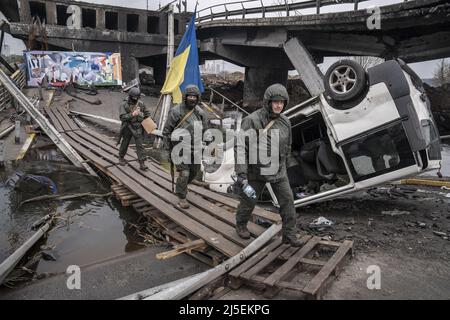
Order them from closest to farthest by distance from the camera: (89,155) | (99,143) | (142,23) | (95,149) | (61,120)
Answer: (89,155)
(95,149)
(99,143)
(61,120)
(142,23)

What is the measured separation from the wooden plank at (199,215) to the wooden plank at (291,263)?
2.10 feet

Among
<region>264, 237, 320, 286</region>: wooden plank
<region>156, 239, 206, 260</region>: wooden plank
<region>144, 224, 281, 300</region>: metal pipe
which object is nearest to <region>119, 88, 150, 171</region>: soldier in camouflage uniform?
<region>156, 239, 206, 260</region>: wooden plank

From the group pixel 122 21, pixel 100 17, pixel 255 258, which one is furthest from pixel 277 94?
pixel 122 21

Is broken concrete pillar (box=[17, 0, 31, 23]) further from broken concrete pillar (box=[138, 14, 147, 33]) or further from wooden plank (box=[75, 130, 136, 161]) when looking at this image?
wooden plank (box=[75, 130, 136, 161])

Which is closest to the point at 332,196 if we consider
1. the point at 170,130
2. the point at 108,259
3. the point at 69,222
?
the point at 170,130

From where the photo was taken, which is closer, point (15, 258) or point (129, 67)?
point (15, 258)

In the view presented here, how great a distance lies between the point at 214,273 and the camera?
401 cm

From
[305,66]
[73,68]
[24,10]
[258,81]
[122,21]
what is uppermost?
[122,21]

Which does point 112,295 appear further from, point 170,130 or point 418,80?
point 418,80

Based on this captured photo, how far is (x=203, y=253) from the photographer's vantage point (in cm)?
505

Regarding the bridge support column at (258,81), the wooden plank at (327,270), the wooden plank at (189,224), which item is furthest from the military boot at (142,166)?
the bridge support column at (258,81)

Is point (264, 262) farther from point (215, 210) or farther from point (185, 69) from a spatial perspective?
point (185, 69)

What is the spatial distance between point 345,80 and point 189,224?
3526 mm

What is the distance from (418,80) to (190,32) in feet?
28.5
